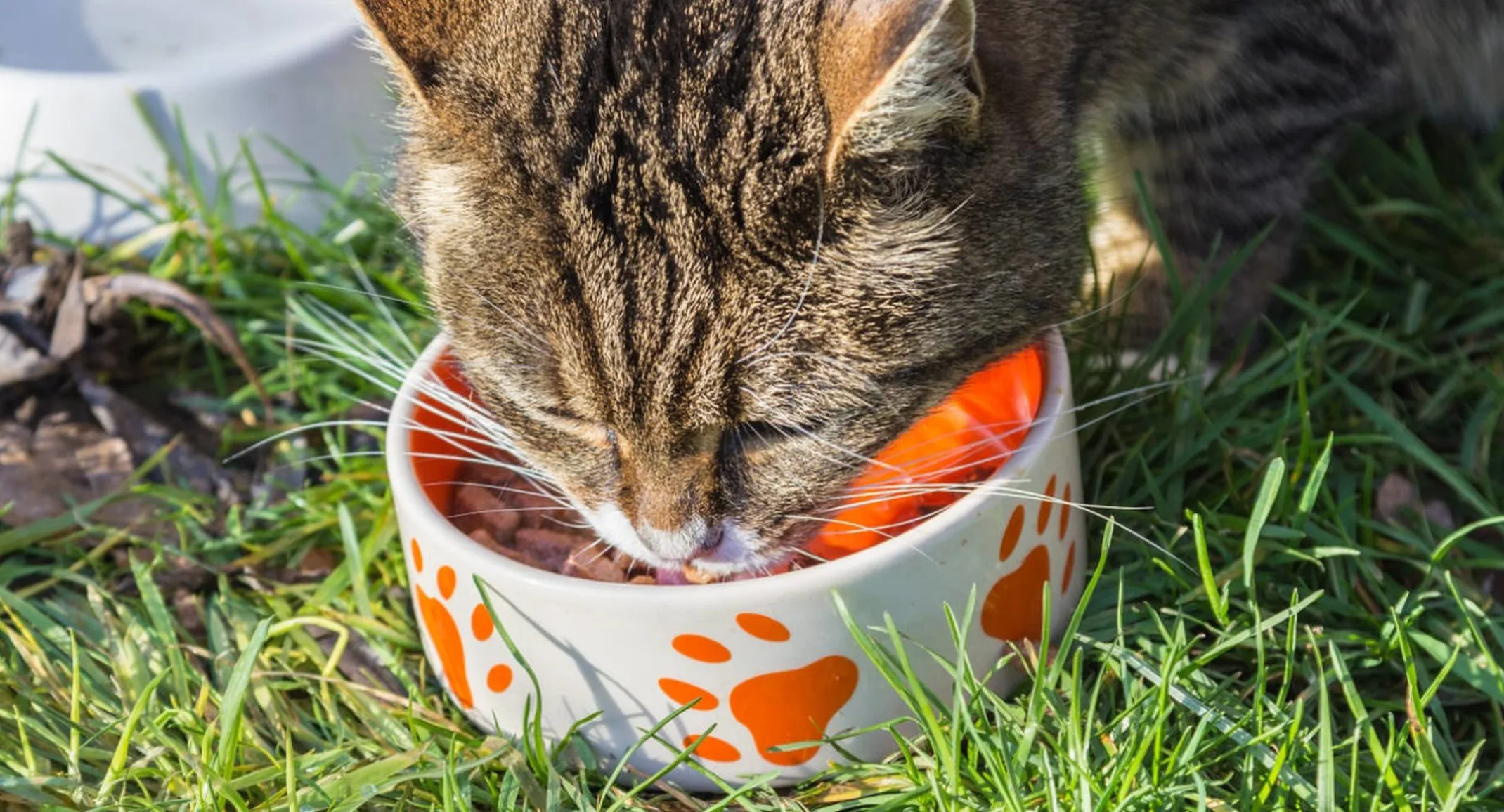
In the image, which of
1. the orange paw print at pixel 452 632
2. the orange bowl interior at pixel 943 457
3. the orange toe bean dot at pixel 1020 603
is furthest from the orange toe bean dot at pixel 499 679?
the orange toe bean dot at pixel 1020 603

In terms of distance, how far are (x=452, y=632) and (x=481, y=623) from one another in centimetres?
8

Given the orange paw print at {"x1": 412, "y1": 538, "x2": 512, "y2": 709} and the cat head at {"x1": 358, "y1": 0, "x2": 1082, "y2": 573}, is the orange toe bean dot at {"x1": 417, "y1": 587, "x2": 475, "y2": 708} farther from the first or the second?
the cat head at {"x1": 358, "y1": 0, "x2": 1082, "y2": 573}

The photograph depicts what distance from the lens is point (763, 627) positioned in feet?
4.62

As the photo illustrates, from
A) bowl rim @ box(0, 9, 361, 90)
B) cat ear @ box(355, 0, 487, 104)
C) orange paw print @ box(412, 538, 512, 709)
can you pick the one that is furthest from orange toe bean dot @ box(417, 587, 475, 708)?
bowl rim @ box(0, 9, 361, 90)

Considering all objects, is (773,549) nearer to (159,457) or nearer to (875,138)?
(875,138)

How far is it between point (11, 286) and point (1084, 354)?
5.82ft

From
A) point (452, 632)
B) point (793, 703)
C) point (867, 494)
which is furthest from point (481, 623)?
point (867, 494)

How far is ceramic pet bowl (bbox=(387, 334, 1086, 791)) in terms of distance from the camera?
4.62 feet

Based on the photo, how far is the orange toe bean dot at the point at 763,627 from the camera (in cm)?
140

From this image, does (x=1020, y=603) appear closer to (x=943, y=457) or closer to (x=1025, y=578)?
(x=1025, y=578)

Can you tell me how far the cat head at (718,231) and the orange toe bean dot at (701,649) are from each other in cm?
14

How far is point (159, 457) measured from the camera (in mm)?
2094

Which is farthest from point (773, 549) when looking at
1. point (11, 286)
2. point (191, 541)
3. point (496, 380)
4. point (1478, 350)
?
point (11, 286)

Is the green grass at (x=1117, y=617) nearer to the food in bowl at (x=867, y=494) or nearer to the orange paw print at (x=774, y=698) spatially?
the orange paw print at (x=774, y=698)
